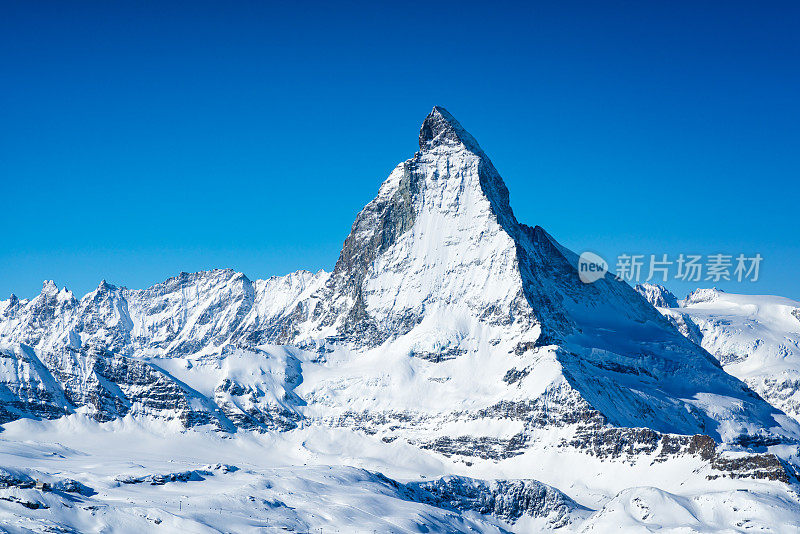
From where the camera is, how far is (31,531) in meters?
197
